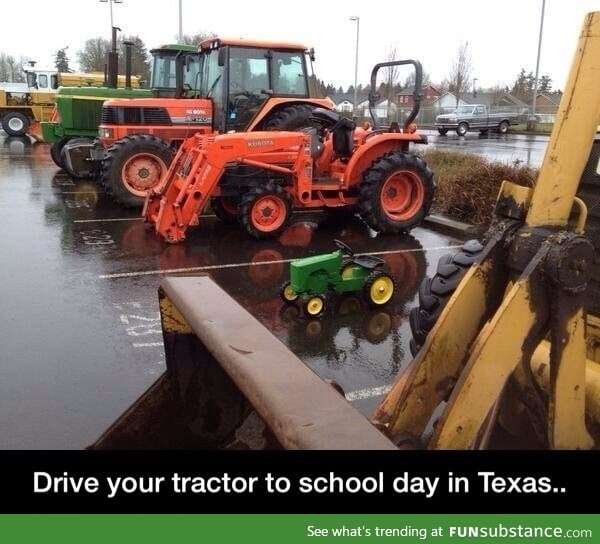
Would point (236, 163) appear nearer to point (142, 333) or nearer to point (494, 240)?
point (142, 333)

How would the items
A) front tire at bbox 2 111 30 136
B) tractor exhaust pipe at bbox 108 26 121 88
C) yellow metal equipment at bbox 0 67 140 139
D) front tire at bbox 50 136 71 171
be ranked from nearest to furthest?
tractor exhaust pipe at bbox 108 26 121 88 → front tire at bbox 50 136 71 171 → yellow metal equipment at bbox 0 67 140 139 → front tire at bbox 2 111 30 136

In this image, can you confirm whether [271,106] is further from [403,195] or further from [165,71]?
[165,71]

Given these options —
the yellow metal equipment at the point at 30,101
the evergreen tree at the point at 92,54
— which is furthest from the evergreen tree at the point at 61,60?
the yellow metal equipment at the point at 30,101

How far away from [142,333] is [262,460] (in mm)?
3565

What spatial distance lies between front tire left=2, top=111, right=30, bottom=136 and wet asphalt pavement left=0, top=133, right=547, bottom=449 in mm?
19641

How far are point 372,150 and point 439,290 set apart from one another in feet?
20.2

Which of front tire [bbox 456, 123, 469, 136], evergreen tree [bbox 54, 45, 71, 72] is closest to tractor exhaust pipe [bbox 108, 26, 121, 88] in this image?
front tire [bbox 456, 123, 469, 136]

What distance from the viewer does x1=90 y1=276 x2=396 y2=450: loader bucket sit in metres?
1.62

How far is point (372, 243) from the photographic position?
28.2ft

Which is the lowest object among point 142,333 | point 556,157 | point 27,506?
point 142,333

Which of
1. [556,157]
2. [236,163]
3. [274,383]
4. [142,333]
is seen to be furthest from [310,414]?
[236,163]

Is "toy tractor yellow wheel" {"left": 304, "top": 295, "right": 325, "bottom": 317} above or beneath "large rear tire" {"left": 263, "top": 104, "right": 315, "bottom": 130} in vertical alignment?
beneath

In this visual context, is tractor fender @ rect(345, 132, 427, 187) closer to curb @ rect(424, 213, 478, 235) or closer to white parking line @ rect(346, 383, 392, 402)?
curb @ rect(424, 213, 478, 235)

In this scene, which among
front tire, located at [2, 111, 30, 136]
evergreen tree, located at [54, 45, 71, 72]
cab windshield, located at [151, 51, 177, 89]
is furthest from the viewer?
evergreen tree, located at [54, 45, 71, 72]
